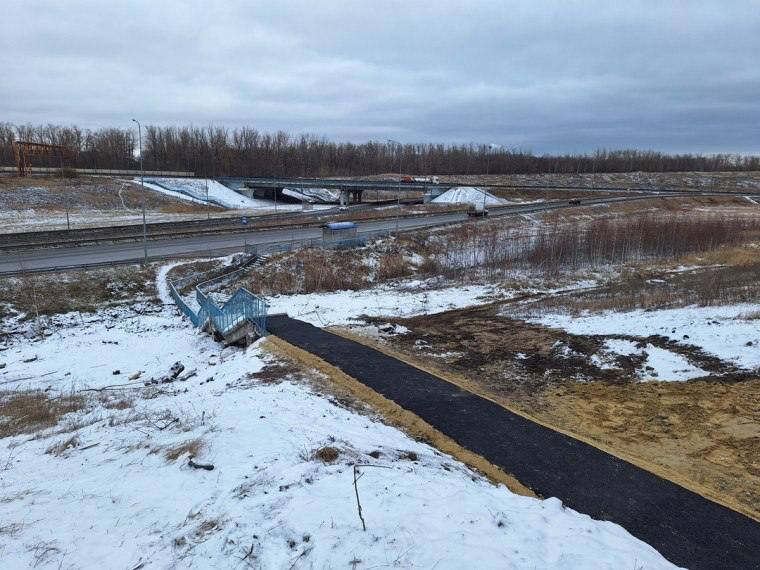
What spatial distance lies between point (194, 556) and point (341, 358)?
979 cm

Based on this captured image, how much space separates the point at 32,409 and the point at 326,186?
71.9 m

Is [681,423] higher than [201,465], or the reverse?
[201,465]

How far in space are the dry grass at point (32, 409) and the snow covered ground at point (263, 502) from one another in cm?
75

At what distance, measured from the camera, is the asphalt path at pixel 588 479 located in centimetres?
700

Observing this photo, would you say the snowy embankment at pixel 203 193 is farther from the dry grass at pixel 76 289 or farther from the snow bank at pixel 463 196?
the dry grass at pixel 76 289

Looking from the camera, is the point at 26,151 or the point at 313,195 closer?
the point at 26,151

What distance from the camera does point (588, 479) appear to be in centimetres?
870

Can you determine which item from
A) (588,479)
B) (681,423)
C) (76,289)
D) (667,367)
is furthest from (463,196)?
(588,479)

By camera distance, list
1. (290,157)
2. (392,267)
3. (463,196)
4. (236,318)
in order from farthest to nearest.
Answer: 1. (290,157)
2. (463,196)
3. (392,267)
4. (236,318)

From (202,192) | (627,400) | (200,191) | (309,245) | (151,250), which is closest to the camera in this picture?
(627,400)

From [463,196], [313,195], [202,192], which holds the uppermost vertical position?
[463,196]

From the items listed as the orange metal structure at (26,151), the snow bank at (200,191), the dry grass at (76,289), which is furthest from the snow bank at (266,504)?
the orange metal structure at (26,151)

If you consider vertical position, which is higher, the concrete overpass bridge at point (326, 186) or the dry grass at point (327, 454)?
the concrete overpass bridge at point (326, 186)

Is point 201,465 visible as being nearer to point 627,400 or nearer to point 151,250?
point 627,400
